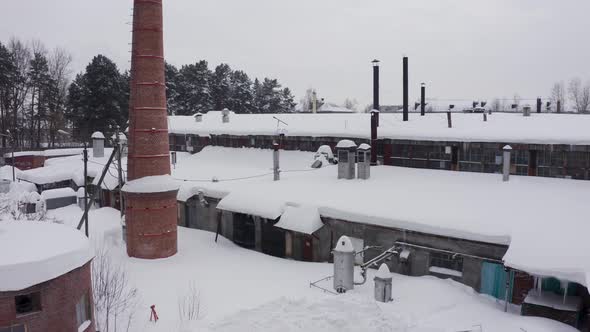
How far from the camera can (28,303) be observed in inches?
409

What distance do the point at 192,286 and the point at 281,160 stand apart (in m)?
14.3

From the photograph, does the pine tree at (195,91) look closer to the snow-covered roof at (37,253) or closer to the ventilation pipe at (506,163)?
the ventilation pipe at (506,163)

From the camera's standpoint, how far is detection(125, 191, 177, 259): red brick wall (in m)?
20.2

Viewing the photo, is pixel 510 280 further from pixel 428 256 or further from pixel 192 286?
pixel 192 286

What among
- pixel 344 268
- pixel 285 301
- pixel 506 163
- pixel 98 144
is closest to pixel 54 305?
pixel 285 301

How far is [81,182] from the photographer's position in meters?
35.4

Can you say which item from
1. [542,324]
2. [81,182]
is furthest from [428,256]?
[81,182]

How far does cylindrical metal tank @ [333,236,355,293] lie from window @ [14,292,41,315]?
A: 9277 millimetres

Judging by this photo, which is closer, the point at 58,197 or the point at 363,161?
the point at 363,161

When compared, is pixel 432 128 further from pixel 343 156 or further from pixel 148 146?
pixel 148 146

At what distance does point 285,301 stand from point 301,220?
16.2ft

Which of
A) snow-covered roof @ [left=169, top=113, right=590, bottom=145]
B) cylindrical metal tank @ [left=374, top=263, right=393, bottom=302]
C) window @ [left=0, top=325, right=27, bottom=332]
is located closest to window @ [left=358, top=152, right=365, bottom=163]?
snow-covered roof @ [left=169, top=113, right=590, bottom=145]

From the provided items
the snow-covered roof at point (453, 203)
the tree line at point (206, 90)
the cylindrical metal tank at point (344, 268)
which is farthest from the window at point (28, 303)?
the tree line at point (206, 90)

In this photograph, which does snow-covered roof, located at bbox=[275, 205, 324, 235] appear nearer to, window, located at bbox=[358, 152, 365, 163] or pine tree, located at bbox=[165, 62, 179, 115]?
window, located at bbox=[358, 152, 365, 163]
